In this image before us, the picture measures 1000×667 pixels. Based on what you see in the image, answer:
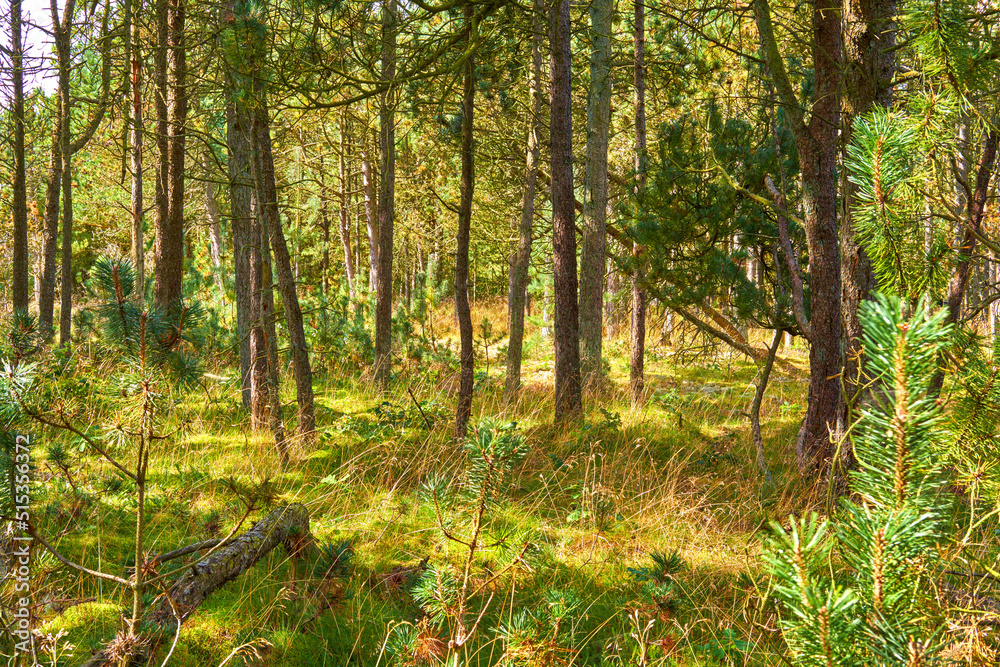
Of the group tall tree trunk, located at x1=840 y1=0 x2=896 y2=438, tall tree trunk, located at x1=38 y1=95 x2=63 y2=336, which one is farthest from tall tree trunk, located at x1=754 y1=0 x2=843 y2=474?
tall tree trunk, located at x1=38 y1=95 x2=63 y2=336

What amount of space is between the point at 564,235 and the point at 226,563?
4.01 m

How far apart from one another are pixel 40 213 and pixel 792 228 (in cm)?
2045

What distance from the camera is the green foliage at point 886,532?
82 cm

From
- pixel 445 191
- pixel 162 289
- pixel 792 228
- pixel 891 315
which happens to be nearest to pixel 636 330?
pixel 792 228

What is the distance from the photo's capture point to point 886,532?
854 mm

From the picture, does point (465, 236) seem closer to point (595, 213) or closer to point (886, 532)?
point (595, 213)

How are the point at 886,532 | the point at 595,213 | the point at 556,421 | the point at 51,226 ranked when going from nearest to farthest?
1. the point at 886,532
2. the point at 556,421
3. the point at 595,213
4. the point at 51,226

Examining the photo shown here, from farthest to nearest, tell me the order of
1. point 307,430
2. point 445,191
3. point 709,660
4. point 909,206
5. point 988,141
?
point 445,191
point 307,430
point 988,141
point 709,660
point 909,206

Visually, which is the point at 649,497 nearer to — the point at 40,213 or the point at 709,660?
the point at 709,660

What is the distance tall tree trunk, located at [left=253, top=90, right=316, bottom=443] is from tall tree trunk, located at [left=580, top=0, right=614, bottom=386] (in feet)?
11.8

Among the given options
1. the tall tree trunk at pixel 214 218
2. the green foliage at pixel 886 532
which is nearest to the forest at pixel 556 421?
the green foliage at pixel 886 532

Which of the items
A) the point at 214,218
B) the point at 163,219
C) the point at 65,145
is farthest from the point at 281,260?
the point at 214,218

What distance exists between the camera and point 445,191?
1705cm

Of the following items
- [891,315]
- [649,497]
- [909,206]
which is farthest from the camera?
[649,497]
